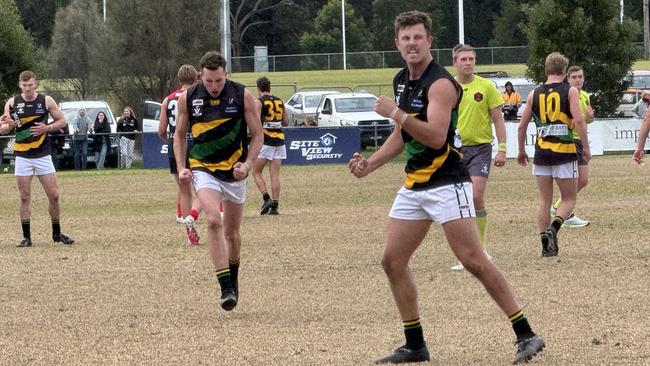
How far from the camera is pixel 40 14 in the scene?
3415 inches

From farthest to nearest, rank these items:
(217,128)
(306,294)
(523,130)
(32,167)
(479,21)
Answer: (479,21)
(32,167)
(523,130)
(306,294)
(217,128)

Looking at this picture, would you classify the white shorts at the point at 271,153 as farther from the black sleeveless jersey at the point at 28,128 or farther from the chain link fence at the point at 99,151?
the chain link fence at the point at 99,151

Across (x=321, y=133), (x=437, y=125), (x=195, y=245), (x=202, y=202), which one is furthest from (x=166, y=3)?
(x=437, y=125)

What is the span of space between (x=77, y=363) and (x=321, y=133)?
84.3ft

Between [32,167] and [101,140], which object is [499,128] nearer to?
[32,167]

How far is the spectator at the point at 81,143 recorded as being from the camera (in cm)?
3325

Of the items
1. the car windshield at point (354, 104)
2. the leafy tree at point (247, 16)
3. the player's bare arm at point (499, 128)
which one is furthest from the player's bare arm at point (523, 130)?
the leafy tree at point (247, 16)

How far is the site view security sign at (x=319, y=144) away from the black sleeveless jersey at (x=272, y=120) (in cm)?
1341

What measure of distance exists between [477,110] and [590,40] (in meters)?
28.1

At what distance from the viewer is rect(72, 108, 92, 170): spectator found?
109 feet

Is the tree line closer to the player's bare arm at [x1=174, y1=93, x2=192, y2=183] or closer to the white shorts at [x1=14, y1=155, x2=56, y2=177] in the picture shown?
the white shorts at [x1=14, y1=155, x2=56, y2=177]

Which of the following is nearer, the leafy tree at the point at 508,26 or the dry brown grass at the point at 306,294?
the dry brown grass at the point at 306,294

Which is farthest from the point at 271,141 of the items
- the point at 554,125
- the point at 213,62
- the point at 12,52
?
the point at 12,52

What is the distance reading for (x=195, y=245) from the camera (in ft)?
50.8
